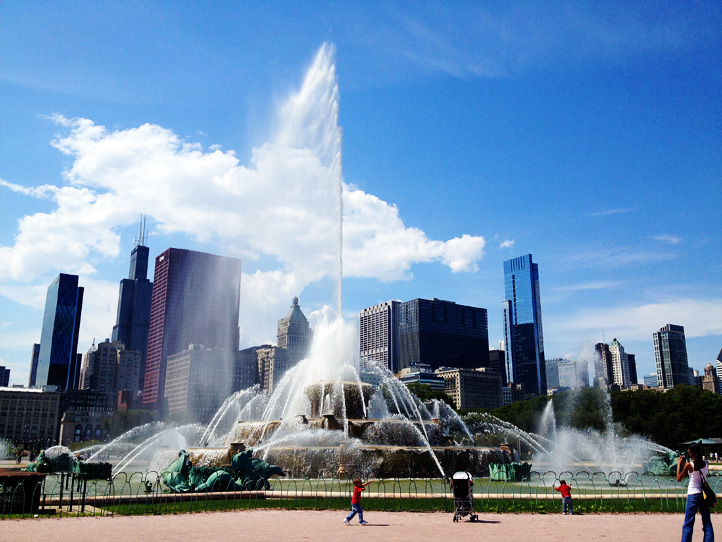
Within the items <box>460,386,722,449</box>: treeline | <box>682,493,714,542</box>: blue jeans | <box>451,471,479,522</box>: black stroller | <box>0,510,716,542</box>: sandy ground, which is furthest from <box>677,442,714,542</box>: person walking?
<box>460,386,722,449</box>: treeline

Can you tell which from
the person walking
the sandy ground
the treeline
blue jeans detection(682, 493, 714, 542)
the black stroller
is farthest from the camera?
the treeline

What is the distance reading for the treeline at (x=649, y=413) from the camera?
73.7 meters

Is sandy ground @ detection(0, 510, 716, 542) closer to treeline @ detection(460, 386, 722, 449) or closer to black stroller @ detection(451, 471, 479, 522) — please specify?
black stroller @ detection(451, 471, 479, 522)

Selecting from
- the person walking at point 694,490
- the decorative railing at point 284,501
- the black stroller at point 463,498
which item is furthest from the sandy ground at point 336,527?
the person walking at point 694,490

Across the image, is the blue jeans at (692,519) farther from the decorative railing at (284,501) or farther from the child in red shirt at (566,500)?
the decorative railing at (284,501)

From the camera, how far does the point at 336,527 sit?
14633mm

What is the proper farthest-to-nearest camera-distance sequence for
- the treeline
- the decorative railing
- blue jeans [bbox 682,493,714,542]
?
1. the treeline
2. the decorative railing
3. blue jeans [bbox 682,493,714,542]

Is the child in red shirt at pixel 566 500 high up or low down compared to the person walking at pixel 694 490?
down

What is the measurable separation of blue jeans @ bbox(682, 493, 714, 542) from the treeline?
6954cm

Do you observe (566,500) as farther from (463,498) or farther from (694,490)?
(694,490)

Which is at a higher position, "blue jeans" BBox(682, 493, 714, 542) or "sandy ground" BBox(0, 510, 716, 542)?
"blue jeans" BBox(682, 493, 714, 542)

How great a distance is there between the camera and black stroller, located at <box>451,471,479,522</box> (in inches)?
631

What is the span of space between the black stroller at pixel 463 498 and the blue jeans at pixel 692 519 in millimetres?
5978

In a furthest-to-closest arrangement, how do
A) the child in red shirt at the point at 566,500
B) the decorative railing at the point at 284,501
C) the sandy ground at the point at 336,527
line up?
the child in red shirt at the point at 566,500
the decorative railing at the point at 284,501
the sandy ground at the point at 336,527
